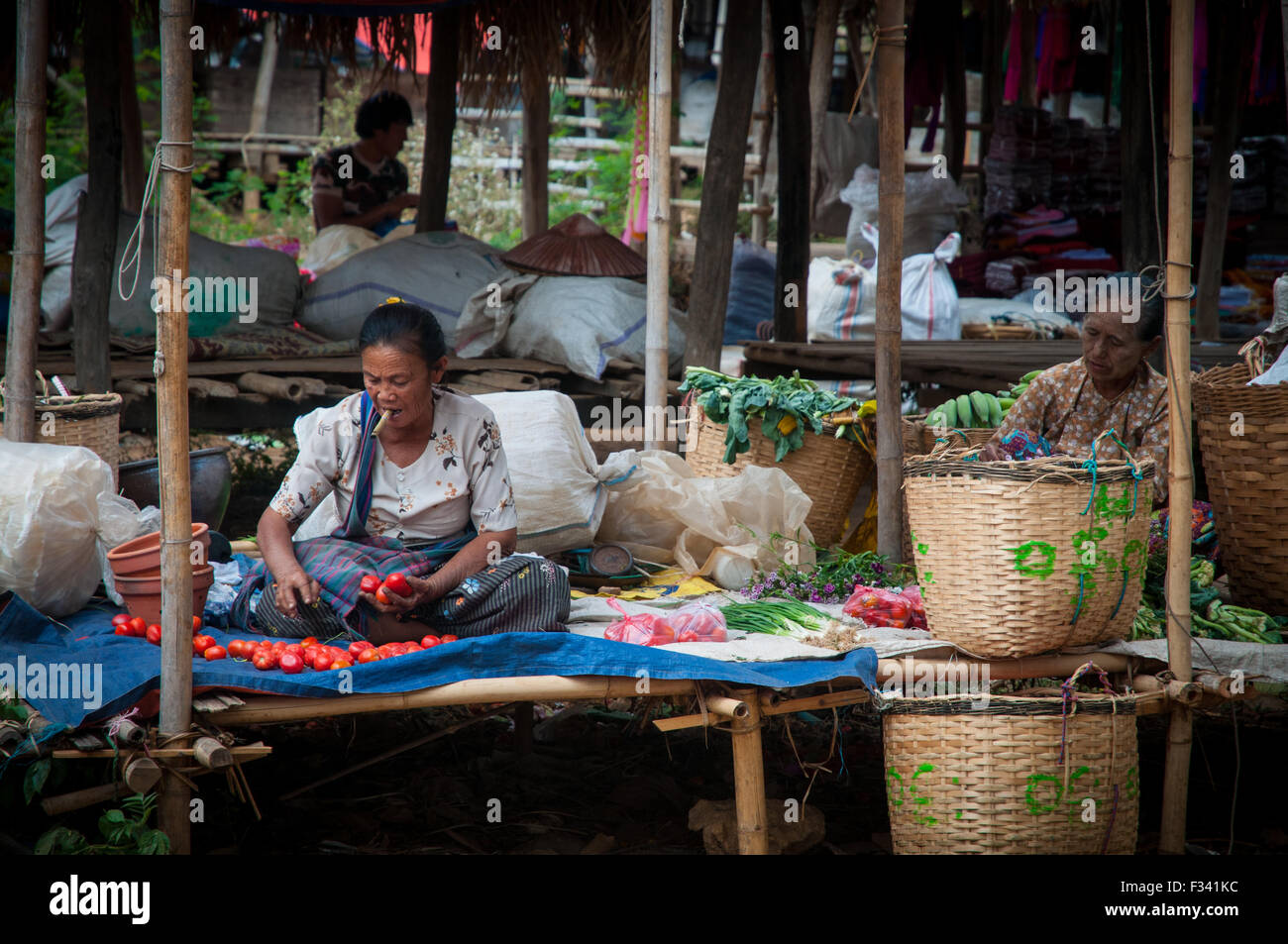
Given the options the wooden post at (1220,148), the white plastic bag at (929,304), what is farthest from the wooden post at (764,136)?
the wooden post at (1220,148)

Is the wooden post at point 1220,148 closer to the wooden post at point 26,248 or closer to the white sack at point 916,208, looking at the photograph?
the white sack at point 916,208

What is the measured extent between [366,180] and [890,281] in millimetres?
5294

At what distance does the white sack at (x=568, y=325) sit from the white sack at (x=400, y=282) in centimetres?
25

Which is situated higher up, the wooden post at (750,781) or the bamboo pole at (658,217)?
the bamboo pole at (658,217)

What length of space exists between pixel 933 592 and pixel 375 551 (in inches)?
58.5

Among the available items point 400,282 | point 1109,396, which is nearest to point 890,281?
point 1109,396

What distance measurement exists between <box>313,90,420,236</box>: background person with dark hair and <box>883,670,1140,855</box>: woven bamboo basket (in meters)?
6.06

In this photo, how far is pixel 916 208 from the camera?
908cm

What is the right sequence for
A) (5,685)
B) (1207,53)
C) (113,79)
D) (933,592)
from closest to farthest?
(5,685)
(933,592)
(113,79)
(1207,53)

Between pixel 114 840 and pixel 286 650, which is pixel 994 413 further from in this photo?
pixel 114 840

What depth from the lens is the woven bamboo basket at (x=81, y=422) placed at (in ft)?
13.3

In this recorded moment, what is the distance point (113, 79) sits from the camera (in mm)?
5098
